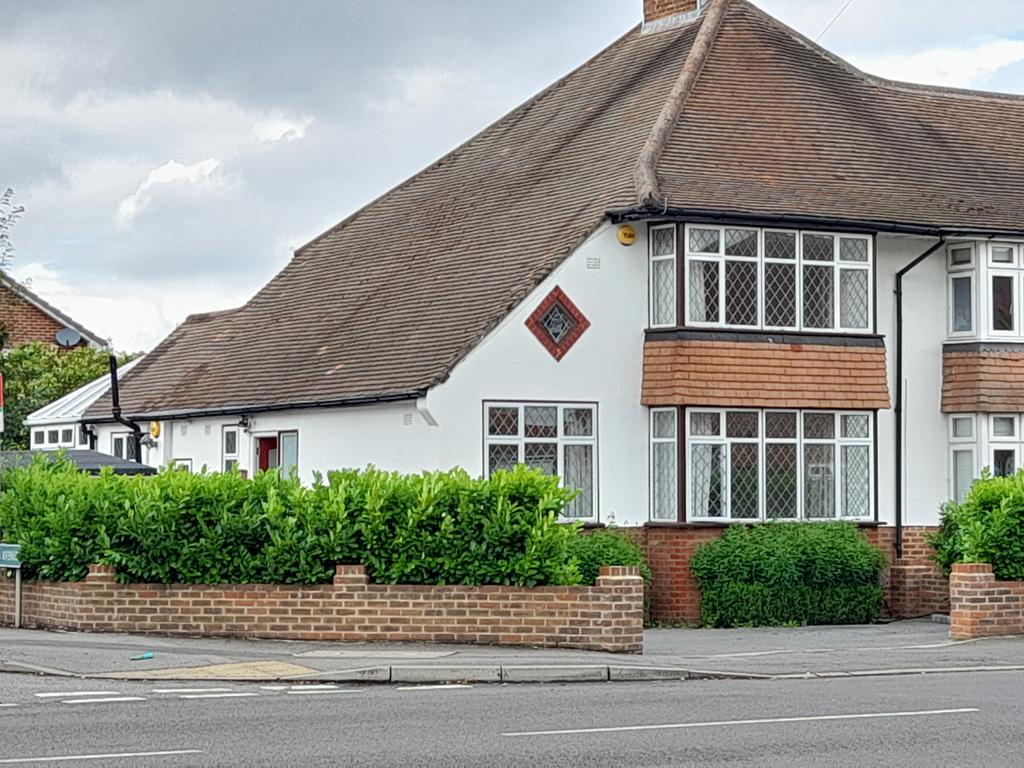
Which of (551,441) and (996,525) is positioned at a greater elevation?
(551,441)

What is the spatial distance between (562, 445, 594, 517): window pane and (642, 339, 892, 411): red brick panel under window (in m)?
1.19

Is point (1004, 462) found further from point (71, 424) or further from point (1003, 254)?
point (71, 424)

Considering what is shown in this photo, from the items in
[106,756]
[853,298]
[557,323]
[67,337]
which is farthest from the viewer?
[67,337]

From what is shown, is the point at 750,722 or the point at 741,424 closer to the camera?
the point at 750,722

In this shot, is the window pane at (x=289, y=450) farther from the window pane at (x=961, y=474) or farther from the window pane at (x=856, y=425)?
the window pane at (x=961, y=474)

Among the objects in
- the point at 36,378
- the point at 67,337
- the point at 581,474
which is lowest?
the point at 581,474

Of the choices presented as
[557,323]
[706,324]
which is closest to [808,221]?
[706,324]

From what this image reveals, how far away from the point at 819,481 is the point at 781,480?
729mm

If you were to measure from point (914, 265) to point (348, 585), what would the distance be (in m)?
12.2

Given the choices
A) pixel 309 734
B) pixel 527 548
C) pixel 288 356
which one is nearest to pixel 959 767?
pixel 309 734

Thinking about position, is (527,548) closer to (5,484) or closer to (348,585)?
(348,585)

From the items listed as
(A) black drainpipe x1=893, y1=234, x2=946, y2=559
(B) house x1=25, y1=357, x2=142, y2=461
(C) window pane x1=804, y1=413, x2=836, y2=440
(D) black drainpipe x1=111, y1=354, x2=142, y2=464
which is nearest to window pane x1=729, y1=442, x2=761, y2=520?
(C) window pane x1=804, y1=413, x2=836, y2=440

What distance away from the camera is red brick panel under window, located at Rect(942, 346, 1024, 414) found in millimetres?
28250

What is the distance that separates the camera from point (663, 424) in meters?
27.2
